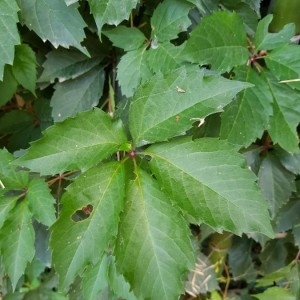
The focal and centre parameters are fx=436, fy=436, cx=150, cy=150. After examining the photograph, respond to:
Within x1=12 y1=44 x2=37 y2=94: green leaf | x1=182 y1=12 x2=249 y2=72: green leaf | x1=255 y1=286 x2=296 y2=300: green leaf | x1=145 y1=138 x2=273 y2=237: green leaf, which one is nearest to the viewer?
Result: x1=145 y1=138 x2=273 y2=237: green leaf

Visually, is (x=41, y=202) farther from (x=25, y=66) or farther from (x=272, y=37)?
(x=272, y=37)

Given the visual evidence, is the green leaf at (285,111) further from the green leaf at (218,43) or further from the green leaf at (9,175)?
the green leaf at (9,175)

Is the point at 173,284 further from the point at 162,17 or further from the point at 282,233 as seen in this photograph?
the point at 282,233

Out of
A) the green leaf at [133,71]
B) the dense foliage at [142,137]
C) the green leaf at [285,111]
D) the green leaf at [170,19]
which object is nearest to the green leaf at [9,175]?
the dense foliage at [142,137]

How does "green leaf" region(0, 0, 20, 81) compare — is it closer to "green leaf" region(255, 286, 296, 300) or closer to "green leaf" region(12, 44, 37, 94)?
"green leaf" region(12, 44, 37, 94)

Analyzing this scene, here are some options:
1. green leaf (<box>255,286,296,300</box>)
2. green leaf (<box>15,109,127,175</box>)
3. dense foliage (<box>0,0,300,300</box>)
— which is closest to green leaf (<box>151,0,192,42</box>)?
dense foliage (<box>0,0,300,300</box>)

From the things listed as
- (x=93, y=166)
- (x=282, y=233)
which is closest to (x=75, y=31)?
(x=93, y=166)
